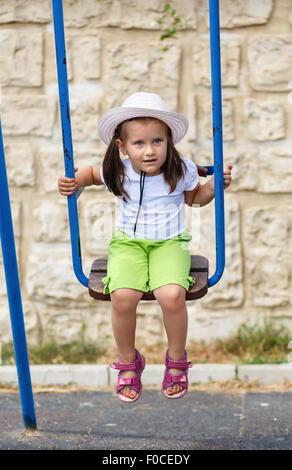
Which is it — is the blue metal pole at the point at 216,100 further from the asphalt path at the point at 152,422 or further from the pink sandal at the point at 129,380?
the asphalt path at the point at 152,422

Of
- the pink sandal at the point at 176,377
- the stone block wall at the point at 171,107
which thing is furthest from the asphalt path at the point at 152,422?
the pink sandal at the point at 176,377

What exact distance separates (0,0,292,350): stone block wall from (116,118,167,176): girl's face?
5.92 ft

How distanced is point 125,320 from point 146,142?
0.70 m

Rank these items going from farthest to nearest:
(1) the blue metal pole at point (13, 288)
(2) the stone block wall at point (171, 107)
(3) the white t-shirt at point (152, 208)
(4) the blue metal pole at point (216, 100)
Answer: (2) the stone block wall at point (171, 107) → (1) the blue metal pole at point (13, 288) → (3) the white t-shirt at point (152, 208) → (4) the blue metal pole at point (216, 100)

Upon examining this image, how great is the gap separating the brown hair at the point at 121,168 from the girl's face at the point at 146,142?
0.07 meters

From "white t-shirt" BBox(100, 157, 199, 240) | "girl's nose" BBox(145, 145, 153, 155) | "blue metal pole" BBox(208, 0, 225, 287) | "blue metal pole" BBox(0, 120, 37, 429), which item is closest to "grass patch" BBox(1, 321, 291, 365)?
"blue metal pole" BBox(0, 120, 37, 429)

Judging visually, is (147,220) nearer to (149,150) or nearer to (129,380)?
(149,150)

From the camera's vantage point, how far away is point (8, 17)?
511cm

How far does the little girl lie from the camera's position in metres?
3.24

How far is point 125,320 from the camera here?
3264 mm

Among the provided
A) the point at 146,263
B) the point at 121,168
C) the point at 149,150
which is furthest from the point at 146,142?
the point at 146,263

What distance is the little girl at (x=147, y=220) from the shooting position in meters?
3.24
